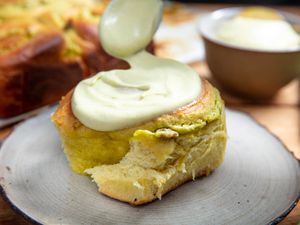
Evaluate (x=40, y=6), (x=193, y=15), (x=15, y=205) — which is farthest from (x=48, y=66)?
(x=193, y=15)

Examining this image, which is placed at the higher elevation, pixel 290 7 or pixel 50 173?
pixel 50 173

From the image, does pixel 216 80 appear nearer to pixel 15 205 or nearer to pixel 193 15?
pixel 193 15

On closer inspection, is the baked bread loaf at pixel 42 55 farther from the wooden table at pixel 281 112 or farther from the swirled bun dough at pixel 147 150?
the swirled bun dough at pixel 147 150

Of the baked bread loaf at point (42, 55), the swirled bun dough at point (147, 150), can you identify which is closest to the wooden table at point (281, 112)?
the baked bread loaf at point (42, 55)

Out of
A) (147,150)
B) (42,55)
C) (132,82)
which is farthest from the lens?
(42,55)

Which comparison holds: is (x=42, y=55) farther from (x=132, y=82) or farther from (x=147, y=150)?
(x=147, y=150)

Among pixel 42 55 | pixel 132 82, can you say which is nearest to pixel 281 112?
pixel 132 82

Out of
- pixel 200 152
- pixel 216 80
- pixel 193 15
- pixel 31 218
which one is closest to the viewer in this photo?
pixel 31 218
